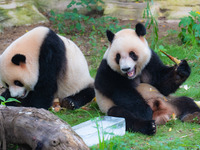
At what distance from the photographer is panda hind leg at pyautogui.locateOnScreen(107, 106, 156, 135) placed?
4191 mm

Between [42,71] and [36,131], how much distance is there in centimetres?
245

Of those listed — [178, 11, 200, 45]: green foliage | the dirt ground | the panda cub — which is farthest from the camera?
the dirt ground

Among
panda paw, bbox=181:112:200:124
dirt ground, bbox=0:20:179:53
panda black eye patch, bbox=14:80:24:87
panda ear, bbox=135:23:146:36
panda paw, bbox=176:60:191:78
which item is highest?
panda ear, bbox=135:23:146:36

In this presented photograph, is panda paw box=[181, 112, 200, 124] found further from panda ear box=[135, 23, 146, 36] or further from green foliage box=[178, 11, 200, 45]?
green foliage box=[178, 11, 200, 45]

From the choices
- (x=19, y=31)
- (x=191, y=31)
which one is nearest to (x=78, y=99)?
(x=191, y=31)

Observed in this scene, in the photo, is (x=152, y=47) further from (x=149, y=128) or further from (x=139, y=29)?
(x=149, y=128)

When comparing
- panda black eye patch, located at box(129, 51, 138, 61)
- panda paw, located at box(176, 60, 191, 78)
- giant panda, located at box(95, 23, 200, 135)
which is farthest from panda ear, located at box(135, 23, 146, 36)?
panda paw, located at box(176, 60, 191, 78)

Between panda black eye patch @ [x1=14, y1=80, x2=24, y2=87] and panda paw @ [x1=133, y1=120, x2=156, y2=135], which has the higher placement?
panda black eye patch @ [x1=14, y1=80, x2=24, y2=87]

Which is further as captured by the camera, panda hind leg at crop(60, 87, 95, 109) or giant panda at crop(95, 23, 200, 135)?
panda hind leg at crop(60, 87, 95, 109)

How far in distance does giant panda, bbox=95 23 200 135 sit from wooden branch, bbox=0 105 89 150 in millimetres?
1498

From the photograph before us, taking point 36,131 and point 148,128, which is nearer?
point 36,131

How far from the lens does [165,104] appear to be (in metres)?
4.82

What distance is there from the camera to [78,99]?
19.5ft

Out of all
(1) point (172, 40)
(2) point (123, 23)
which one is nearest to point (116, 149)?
(1) point (172, 40)
